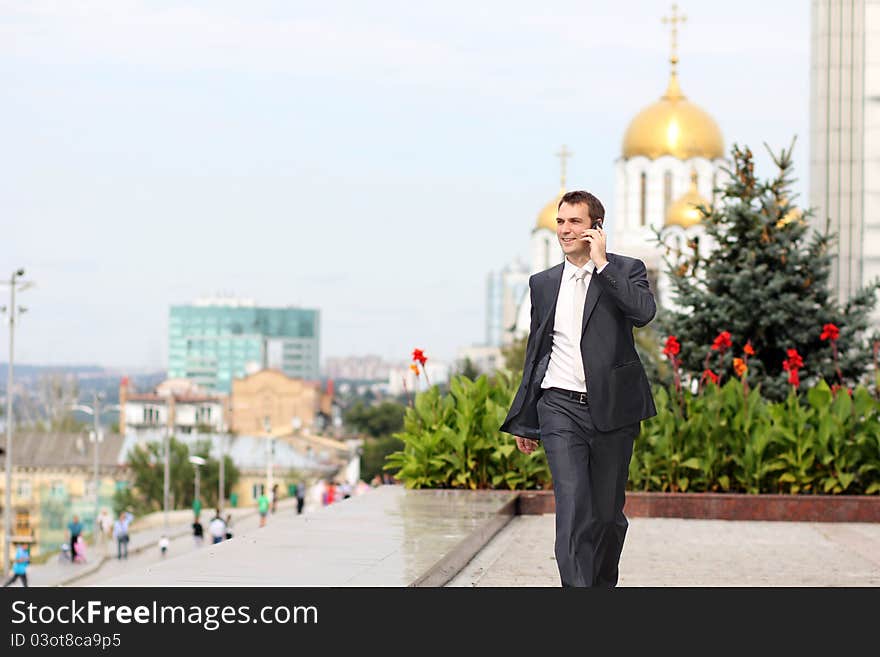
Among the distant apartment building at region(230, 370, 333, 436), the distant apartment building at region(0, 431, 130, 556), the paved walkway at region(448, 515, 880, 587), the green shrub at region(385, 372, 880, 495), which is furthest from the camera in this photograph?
the distant apartment building at region(230, 370, 333, 436)

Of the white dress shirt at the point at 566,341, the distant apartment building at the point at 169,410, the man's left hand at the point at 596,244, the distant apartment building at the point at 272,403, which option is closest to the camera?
the man's left hand at the point at 596,244

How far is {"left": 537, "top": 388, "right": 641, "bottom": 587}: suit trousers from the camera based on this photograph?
21.2 feet

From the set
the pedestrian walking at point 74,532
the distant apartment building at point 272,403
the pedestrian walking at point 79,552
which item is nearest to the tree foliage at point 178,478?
the distant apartment building at point 272,403

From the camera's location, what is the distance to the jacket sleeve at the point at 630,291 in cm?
632

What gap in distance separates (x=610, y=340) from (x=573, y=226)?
1.64 ft

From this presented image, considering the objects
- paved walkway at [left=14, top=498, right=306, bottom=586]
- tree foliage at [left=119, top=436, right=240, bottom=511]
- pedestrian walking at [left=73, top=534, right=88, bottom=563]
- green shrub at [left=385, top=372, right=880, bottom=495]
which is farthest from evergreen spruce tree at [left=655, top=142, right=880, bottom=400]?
tree foliage at [left=119, top=436, right=240, bottom=511]

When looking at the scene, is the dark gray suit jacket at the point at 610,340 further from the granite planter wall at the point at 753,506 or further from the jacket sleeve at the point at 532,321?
the granite planter wall at the point at 753,506

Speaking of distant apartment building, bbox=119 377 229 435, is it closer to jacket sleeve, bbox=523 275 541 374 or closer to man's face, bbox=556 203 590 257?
jacket sleeve, bbox=523 275 541 374

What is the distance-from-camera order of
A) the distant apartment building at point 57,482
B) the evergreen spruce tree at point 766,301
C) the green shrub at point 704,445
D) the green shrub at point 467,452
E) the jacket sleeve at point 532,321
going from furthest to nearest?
the distant apartment building at point 57,482
the evergreen spruce tree at point 766,301
the green shrub at point 467,452
the green shrub at point 704,445
the jacket sleeve at point 532,321

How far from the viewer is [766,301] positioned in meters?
15.6

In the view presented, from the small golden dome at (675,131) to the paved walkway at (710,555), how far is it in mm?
71323

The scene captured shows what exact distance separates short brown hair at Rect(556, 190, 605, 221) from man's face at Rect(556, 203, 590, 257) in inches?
0.6

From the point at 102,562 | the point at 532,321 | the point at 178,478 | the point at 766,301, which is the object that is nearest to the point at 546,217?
the point at 178,478

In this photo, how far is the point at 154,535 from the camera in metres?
67.2
